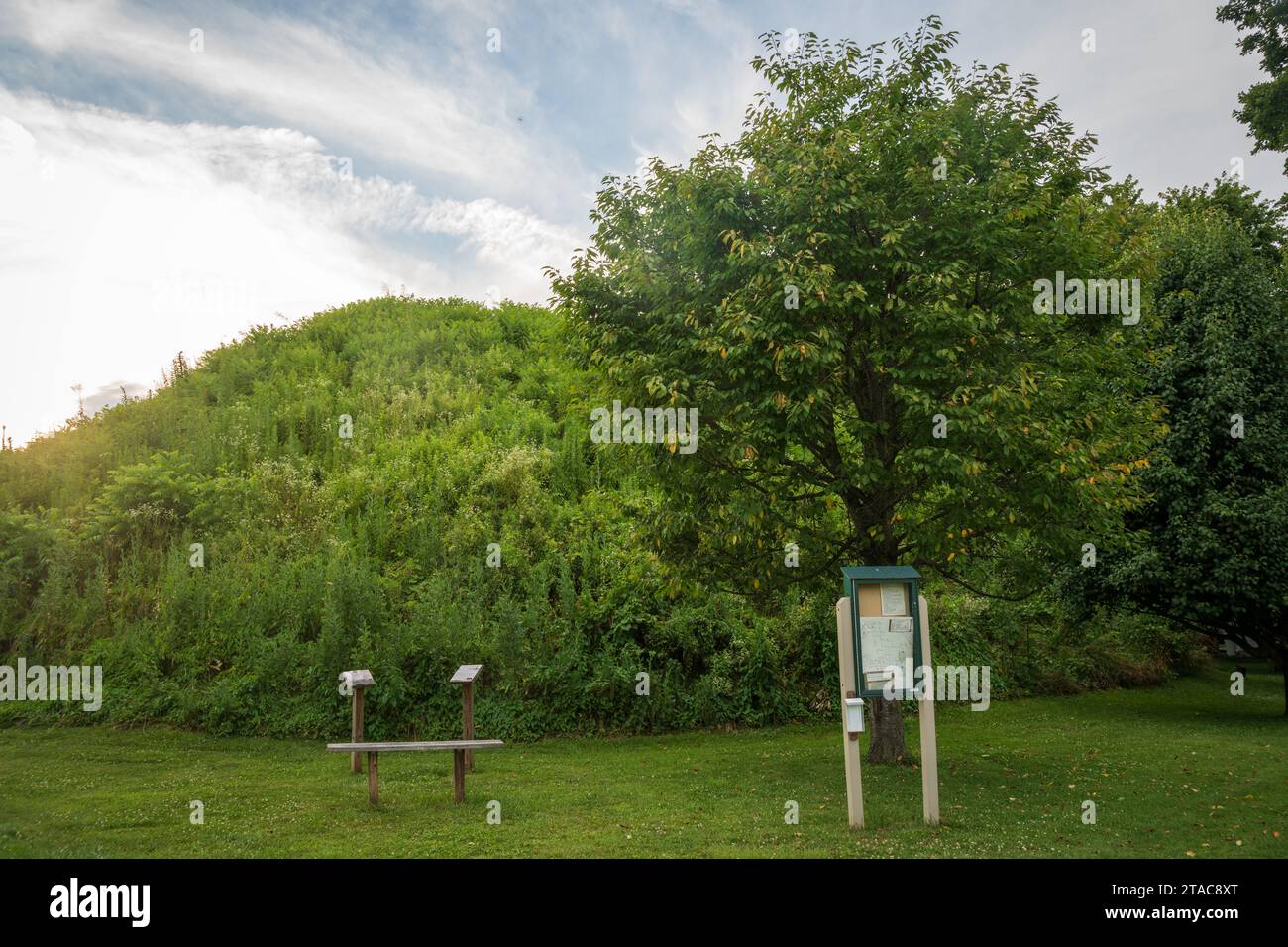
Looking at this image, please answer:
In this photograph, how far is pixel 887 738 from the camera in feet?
47.4

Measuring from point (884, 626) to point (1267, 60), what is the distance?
22640 mm

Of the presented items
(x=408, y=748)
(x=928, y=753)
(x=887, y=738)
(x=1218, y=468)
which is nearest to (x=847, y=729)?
(x=928, y=753)

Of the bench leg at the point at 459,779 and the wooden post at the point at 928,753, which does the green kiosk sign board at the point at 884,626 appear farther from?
the bench leg at the point at 459,779

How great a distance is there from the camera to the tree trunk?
47.1 ft

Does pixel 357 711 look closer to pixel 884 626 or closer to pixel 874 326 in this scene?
pixel 884 626

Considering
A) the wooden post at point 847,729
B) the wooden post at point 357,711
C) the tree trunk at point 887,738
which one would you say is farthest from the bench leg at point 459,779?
the tree trunk at point 887,738

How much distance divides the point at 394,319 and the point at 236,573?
19.2 meters

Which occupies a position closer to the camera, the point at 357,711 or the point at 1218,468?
the point at 357,711

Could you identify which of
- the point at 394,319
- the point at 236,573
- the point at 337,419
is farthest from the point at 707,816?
the point at 394,319

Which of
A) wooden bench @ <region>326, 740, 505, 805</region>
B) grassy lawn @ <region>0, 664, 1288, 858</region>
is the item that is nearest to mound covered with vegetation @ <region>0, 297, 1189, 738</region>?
grassy lawn @ <region>0, 664, 1288, 858</region>

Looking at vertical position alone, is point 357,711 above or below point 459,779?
above

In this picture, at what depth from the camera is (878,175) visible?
12.8m

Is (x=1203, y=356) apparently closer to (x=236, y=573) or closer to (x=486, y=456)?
(x=486, y=456)

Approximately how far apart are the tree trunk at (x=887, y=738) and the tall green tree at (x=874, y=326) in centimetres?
4
